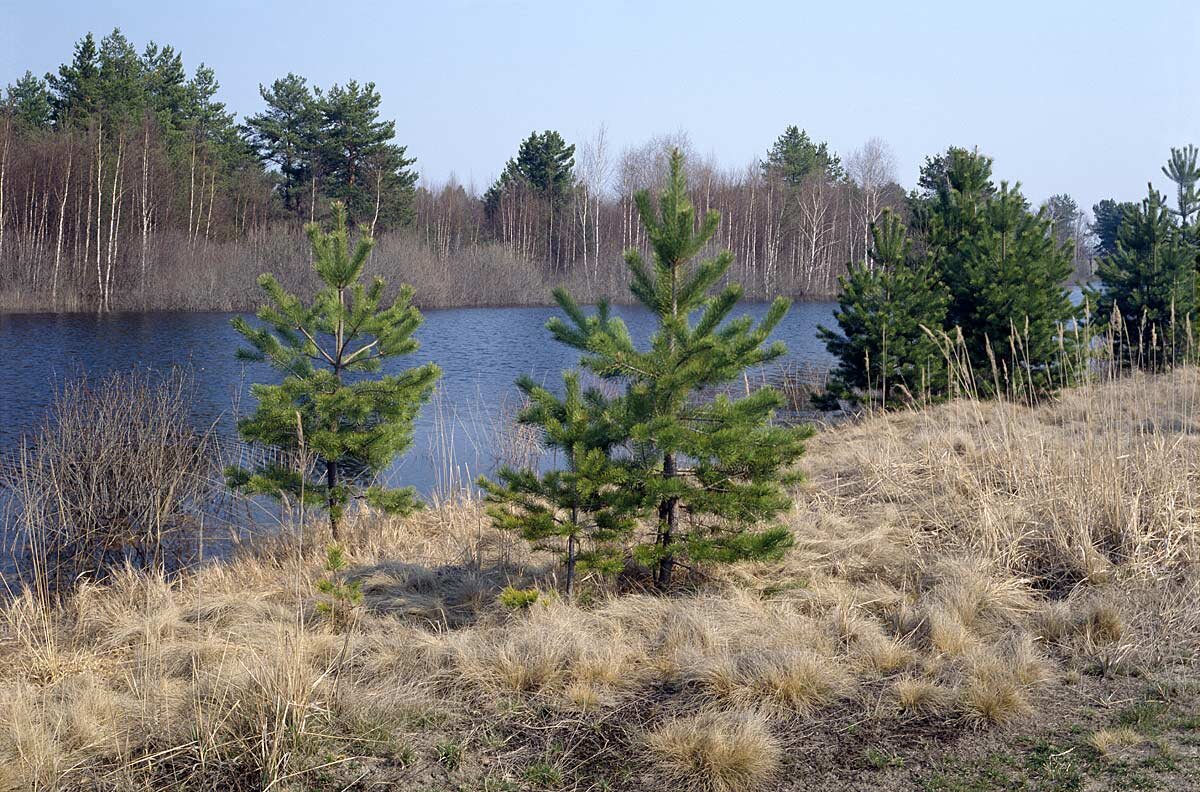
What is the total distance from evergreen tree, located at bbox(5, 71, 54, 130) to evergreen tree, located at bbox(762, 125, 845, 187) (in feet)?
131

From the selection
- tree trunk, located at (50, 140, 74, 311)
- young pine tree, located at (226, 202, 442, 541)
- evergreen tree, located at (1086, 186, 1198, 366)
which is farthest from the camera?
tree trunk, located at (50, 140, 74, 311)

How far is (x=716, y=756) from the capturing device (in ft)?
11.6

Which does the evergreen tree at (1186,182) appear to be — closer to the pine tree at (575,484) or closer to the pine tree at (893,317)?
the pine tree at (893,317)

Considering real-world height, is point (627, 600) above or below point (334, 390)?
below

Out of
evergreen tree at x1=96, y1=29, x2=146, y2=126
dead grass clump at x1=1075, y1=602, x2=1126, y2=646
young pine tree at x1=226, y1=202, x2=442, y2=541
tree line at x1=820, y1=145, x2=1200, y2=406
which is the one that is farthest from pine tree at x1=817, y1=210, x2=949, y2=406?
evergreen tree at x1=96, y1=29, x2=146, y2=126

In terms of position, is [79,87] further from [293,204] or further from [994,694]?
[994,694]

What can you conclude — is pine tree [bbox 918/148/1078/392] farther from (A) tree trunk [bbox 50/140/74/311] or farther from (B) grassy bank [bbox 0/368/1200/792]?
(A) tree trunk [bbox 50/140/74/311]

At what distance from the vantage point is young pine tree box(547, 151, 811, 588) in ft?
18.3

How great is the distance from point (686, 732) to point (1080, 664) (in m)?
2.01

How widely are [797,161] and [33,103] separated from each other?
43078 mm

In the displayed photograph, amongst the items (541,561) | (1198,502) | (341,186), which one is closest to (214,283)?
(341,186)

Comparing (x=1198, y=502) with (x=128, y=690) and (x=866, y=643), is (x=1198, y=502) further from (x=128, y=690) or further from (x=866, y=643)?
(x=128, y=690)

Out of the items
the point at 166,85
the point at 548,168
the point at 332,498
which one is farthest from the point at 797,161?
the point at 332,498

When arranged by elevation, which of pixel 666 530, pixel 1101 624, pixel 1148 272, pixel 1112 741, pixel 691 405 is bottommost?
pixel 1112 741
